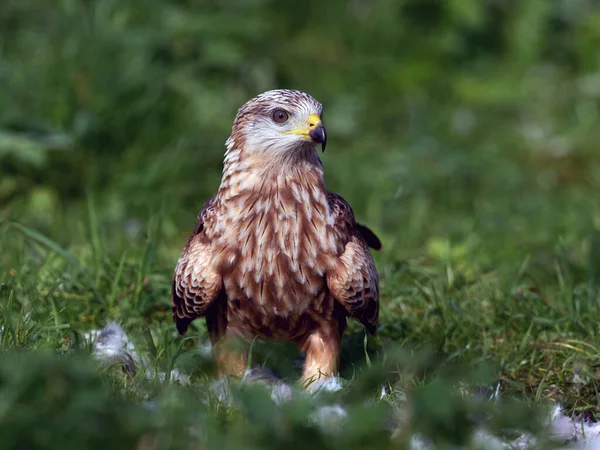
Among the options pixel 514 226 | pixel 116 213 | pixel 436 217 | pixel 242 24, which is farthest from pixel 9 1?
pixel 514 226

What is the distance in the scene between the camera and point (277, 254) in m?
4.25

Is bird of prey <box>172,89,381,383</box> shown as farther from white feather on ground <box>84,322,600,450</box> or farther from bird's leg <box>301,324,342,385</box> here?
white feather on ground <box>84,322,600,450</box>

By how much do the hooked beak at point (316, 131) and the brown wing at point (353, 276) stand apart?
306mm

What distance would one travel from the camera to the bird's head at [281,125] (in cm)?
435

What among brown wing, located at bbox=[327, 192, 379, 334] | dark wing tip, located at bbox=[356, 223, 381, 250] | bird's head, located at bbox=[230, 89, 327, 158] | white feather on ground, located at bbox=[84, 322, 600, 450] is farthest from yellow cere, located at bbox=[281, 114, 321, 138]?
white feather on ground, located at bbox=[84, 322, 600, 450]

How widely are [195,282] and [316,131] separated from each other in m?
0.79

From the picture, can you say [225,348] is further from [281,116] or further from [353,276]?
[281,116]

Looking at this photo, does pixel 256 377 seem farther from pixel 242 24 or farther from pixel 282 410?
pixel 242 24

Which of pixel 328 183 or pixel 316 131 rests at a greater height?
pixel 316 131

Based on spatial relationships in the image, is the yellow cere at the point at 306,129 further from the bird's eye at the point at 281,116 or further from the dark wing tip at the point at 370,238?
the dark wing tip at the point at 370,238

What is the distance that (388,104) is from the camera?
8.87 m

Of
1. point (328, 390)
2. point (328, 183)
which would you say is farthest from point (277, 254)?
point (328, 183)

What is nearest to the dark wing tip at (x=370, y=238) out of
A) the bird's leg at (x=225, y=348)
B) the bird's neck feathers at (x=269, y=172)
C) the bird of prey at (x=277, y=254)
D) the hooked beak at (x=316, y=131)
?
the bird of prey at (x=277, y=254)

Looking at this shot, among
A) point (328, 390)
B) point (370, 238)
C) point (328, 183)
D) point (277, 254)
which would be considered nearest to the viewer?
point (328, 390)
